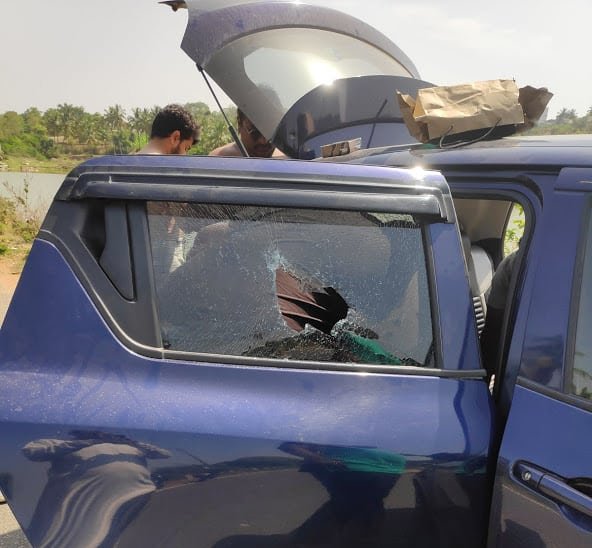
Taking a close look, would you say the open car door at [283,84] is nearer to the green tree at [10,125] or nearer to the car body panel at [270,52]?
the car body panel at [270,52]

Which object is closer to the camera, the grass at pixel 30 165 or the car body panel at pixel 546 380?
the car body panel at pixel 546 380

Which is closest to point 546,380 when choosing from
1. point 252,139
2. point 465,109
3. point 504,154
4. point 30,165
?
point 504,154

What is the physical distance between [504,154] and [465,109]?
49 centimetres

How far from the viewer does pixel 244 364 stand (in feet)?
4.58

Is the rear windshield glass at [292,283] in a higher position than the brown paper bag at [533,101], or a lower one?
lower

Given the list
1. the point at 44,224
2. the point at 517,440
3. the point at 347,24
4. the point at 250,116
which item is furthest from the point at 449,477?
the point at 347,24

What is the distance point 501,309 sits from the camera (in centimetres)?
176

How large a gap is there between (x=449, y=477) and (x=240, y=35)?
2569mm

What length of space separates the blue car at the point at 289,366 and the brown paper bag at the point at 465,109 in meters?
0.55

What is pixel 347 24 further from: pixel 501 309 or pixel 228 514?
pixel 228 514

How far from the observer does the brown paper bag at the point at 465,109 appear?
2.10 metres

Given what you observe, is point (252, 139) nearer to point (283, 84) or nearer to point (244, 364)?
→ point (283, 84)

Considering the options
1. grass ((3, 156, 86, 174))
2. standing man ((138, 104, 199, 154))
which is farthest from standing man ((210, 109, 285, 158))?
grass ((3, 156, 86, 174))

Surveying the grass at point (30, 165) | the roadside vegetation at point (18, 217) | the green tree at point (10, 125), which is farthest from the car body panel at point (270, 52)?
the green tree at point (10, 125)
